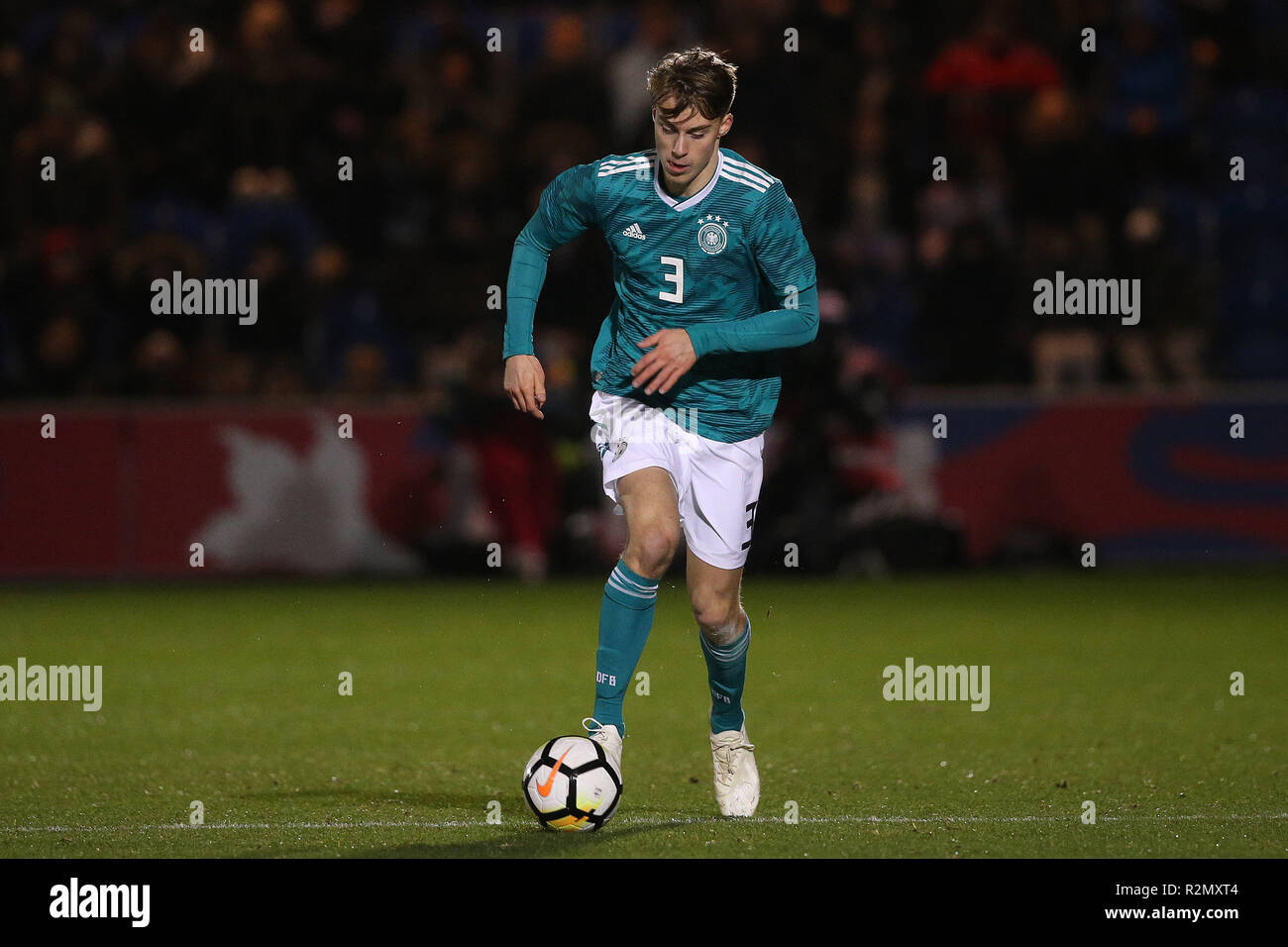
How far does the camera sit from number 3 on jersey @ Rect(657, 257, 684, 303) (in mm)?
5695

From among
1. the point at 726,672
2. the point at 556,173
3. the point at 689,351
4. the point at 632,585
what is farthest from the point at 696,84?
the point at 556,173

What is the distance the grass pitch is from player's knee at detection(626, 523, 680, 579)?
748 millimetres

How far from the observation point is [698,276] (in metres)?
5.71

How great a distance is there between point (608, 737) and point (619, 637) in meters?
0.30

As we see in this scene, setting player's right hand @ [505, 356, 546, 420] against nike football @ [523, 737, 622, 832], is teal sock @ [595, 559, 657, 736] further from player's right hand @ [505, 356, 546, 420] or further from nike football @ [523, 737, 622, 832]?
player's right hand @ [505, 356, 546, 420]

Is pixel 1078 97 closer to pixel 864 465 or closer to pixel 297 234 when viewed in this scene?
pixel 864 465

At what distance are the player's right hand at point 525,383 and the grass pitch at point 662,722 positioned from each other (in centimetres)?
123

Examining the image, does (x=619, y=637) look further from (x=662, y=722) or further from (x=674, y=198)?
(x=662, y=722)

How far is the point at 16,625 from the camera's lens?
10750 mm

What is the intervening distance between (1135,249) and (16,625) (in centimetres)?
807

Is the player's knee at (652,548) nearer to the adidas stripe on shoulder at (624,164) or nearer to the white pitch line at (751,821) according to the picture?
the white pitch line at (751,821)

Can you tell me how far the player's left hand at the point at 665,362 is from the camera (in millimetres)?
5375

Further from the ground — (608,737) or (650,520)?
(650,520)

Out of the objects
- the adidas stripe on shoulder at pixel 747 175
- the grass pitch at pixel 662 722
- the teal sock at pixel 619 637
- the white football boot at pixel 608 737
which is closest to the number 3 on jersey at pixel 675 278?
the adidas stripe on shoulder at pixel 747 175
